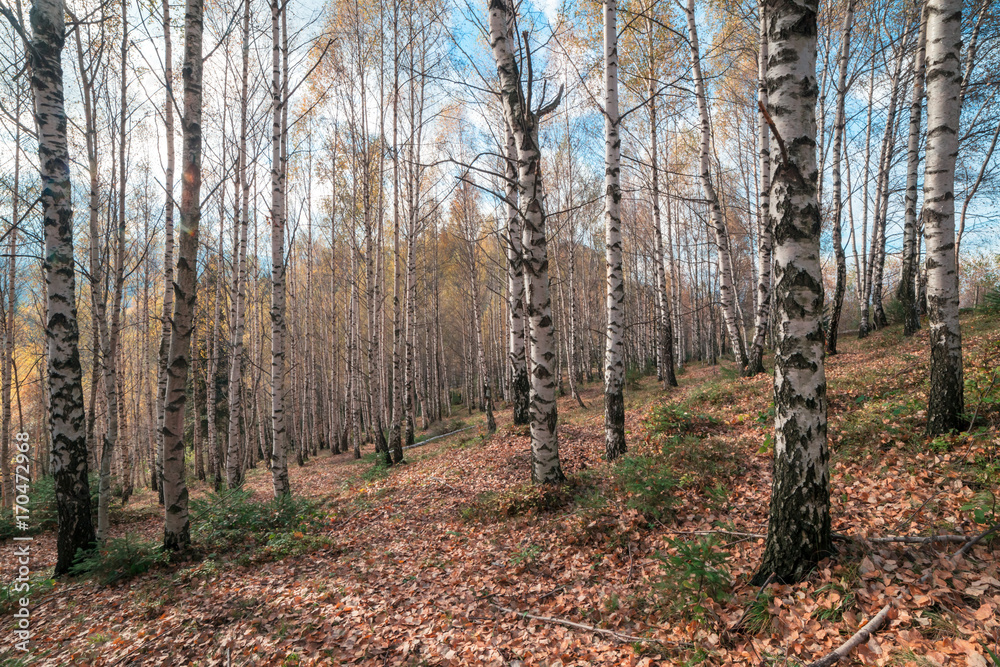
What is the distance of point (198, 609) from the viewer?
13.8 feet

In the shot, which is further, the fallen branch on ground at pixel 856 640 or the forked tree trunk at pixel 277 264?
the forked tree trunk at pixel 277 264

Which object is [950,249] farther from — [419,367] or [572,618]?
[419,367]

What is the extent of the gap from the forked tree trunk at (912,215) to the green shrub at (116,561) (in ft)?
50.9

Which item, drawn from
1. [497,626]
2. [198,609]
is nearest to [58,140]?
[198,609]

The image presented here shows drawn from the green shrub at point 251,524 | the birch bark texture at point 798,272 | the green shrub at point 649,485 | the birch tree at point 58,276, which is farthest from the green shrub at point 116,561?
the birch bark texture at point 798,272

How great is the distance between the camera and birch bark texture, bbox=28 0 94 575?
504 cm

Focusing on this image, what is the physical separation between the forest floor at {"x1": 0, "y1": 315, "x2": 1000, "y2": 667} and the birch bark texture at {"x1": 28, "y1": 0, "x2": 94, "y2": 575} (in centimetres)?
106

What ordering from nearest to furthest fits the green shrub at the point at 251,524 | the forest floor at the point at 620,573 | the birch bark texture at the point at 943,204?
the forest floor at the point at 620,573, the birch bark texture at the point at 943,204, the green shrub at the point at 251,524

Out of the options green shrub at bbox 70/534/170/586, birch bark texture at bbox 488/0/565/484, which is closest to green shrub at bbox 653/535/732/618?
birch bark texture at bbox 488/0/565/484

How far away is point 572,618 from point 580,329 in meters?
22.6

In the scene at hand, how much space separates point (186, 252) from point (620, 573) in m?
6.00

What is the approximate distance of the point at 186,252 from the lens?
199 inches

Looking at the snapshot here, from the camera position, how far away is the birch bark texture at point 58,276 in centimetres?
504

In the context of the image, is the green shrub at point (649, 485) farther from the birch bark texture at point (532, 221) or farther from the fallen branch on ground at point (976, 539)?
the fallen branch on ground at point (976, 539)
